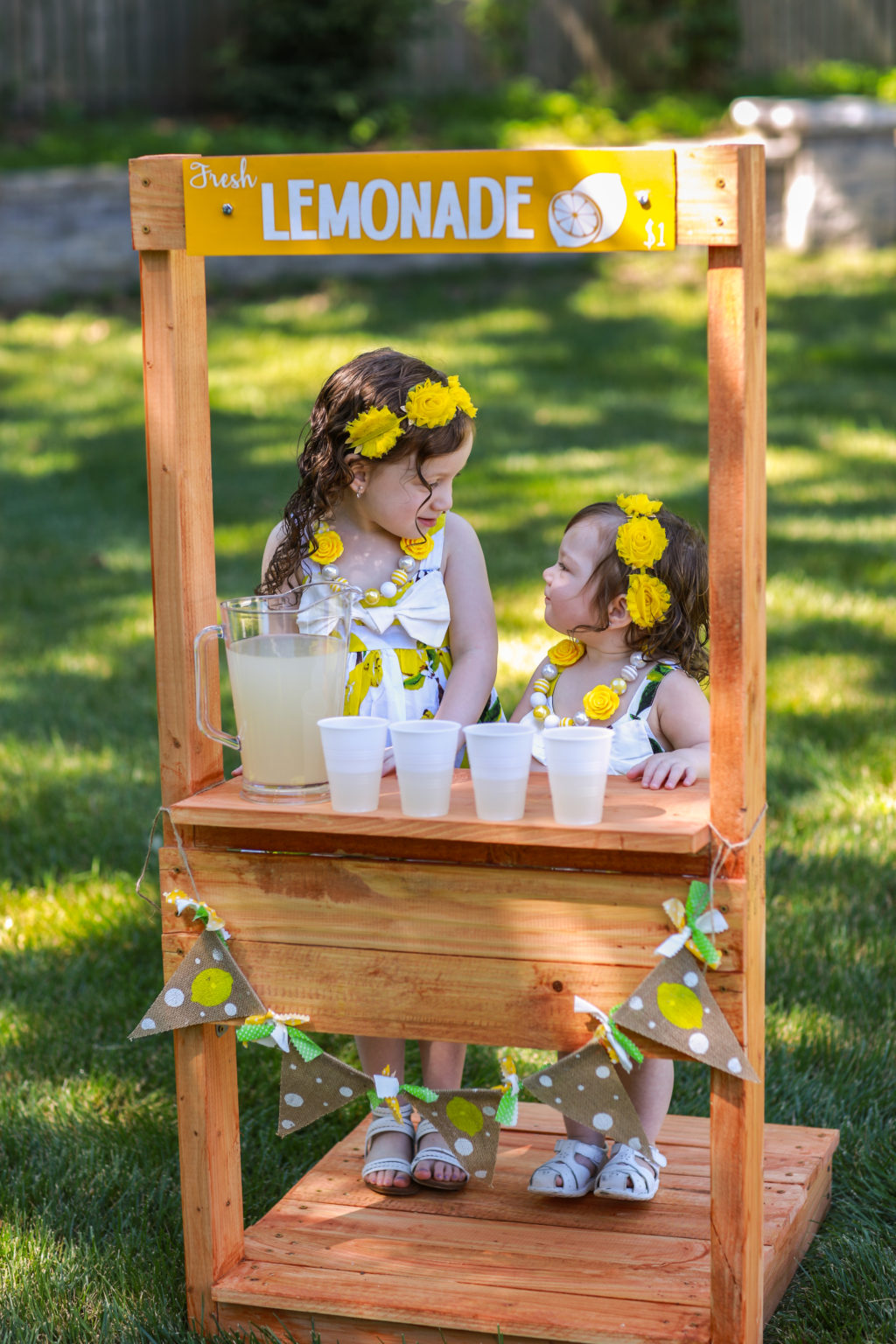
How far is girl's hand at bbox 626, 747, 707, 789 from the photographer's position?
2.15 metres

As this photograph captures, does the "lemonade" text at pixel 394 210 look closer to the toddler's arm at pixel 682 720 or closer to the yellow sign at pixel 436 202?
the yellow sign at pixel 436 202

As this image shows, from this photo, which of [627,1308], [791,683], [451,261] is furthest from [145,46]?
[627,1308]

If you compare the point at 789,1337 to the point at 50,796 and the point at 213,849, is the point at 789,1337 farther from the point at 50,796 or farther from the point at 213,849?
the point at 50,796

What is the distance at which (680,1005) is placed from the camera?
1935mm

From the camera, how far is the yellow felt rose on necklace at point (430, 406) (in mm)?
2299

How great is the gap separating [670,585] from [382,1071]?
3.08 ft

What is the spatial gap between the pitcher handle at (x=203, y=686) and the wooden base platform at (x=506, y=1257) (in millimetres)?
771

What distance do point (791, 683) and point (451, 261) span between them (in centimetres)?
665

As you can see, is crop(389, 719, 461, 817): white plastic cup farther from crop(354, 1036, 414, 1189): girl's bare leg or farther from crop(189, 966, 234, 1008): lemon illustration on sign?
crop(354, 1036, 414, 1189): girl's bare leg

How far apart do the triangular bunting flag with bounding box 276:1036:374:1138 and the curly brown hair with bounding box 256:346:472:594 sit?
2.50 feet

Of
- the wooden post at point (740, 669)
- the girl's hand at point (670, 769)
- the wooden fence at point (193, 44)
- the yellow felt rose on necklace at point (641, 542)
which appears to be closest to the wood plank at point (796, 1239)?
the wooden post at point (740, 669)

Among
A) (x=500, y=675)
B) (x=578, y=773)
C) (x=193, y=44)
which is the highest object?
(x=193, y=44)

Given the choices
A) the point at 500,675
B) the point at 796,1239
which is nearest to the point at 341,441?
the point at 796,1239

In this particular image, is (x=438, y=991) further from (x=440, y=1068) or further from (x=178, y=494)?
(x=178, y=494)
